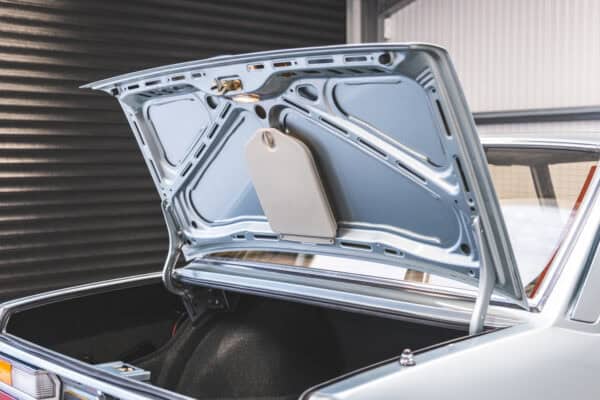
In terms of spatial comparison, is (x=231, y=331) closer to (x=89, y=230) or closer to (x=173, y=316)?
(x=173, y=316)

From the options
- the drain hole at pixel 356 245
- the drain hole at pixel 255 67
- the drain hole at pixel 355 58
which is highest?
Result: the drain hole at pixel 355 58

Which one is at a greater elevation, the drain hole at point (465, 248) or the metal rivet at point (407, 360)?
the drain hole at point (465, 248)

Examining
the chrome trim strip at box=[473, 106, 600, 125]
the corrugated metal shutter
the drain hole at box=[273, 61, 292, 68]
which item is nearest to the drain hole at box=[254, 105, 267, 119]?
the drain hole at box=[273, 61, 292, 68]

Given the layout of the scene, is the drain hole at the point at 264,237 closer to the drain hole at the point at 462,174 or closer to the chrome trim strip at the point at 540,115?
the drain hole at the point at 462,174

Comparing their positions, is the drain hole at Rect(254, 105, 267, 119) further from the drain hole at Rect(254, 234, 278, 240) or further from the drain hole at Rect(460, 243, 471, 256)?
the drain hole at Rect(460, 243, 471, 256)

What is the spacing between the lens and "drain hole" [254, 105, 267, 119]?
2020mm

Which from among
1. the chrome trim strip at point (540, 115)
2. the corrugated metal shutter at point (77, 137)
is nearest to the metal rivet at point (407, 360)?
the corrugated metal shutter at point (77, 137)

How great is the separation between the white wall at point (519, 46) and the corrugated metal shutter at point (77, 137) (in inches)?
92.2

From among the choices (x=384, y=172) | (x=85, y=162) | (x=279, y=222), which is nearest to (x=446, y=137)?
(x=384, y=172)

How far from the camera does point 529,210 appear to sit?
221 centimetres

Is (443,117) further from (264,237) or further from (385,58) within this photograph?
(264,237)

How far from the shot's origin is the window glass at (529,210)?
198 centimetres

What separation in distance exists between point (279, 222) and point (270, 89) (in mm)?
457

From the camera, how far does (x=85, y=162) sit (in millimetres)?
6223
